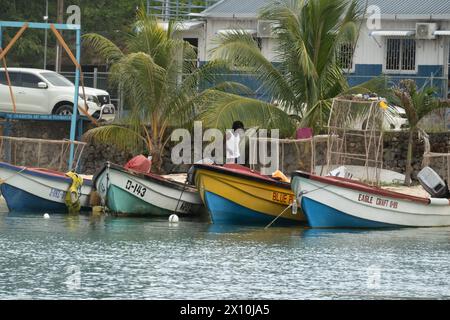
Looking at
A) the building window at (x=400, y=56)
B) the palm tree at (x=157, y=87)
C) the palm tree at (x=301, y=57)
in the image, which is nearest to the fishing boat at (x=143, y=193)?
the palm tree at (x=301, y=57)

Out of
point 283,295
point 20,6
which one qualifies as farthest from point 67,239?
point 20,6

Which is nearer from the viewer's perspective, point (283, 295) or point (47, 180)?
point (283, 295)

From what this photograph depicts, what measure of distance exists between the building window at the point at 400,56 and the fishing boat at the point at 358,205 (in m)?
15.1

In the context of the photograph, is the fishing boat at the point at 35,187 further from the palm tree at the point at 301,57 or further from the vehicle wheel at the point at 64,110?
the vehicle wheel at the point at 64,110

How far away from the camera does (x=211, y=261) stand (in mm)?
25109

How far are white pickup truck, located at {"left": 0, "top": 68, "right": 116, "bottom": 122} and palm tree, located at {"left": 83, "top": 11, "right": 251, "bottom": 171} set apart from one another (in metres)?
5.31

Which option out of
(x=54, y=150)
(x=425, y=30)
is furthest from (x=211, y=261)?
(x=425, y=30)

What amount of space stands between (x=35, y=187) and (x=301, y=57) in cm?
688

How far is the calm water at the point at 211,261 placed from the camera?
72.6 feet

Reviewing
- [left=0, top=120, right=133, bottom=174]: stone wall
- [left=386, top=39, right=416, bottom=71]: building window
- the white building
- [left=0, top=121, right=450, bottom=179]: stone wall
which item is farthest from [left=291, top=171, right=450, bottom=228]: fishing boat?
[left=386, top=39, right=416, bottom=71]: building window

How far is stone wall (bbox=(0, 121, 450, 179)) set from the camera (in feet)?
119
